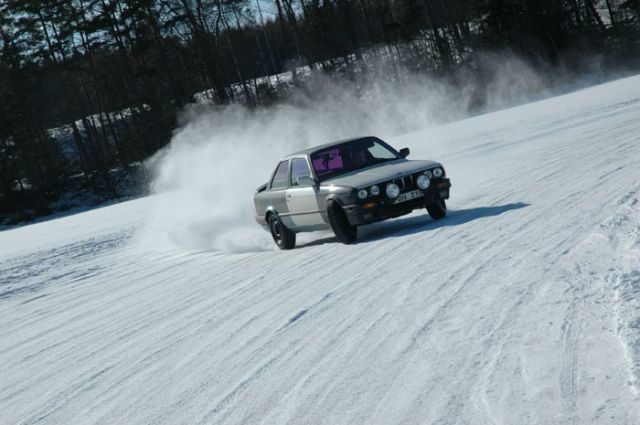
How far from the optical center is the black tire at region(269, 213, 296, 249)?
1238cm

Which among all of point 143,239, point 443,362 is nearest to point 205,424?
point 443,362

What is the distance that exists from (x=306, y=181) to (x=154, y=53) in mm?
44891

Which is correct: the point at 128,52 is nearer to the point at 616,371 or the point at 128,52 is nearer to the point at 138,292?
the point at 138,292

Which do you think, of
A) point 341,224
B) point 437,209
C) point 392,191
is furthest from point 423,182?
point 341,224

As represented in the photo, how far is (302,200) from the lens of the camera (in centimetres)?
1174

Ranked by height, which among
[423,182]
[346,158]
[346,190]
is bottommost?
[423,182]

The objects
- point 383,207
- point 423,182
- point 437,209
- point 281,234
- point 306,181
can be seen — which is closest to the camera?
point 383,207

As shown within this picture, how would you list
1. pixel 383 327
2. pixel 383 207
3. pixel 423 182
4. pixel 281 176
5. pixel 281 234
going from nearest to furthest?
pixel 383 327, pixel 383 207, pixel 423 182, pixel 281 234, pixel 281 176

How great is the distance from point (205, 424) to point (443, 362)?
147 centimetres

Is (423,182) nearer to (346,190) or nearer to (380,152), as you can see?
(346,190)

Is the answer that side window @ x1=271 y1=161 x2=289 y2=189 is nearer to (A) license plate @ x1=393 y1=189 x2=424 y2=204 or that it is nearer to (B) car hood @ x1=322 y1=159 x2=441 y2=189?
(B) car hood @ x1=322 y1=159 x2=441 y2=189

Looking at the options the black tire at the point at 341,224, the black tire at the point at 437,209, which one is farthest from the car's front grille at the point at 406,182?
the black tire at the point at 341,224

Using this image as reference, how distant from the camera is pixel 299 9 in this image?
5981 centimetres

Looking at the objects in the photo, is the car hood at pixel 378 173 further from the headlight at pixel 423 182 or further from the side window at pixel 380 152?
the side window at pixel 380 152
